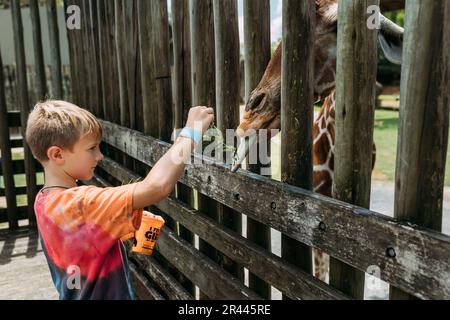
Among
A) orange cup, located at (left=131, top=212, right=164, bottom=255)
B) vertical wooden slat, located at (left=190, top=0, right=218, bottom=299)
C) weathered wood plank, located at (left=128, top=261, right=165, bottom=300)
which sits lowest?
weathered wood plank, located at (left=128, top=261, right=165, bottom=300)

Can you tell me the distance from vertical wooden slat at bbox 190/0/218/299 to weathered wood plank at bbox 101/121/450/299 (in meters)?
0.41

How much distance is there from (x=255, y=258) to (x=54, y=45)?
14.5 feet

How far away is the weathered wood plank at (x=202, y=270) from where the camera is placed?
7.91ft

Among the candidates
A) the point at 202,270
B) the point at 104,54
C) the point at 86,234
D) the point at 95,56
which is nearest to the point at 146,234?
the point at 86,234

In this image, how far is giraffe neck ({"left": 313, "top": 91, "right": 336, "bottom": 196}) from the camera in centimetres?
386

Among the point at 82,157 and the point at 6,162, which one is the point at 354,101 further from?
the point at 6,162

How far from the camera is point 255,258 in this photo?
88.3 inches

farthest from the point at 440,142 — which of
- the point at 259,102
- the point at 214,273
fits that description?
the point at 214,273

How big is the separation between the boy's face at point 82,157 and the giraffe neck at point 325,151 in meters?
2.35

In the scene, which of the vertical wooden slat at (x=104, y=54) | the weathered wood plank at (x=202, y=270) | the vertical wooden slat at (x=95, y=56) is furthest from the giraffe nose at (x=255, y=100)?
the vertical wooden slat at (x=95, y=56)

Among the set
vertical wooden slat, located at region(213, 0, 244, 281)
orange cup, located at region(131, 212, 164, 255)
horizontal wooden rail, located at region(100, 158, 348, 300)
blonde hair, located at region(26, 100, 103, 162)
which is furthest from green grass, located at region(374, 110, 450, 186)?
blonde hair, located at region(26, 100, 103, 162)

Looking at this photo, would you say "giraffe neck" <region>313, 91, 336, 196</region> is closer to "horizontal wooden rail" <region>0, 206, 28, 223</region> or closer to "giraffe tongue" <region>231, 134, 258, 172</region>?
"giraffe tongue" <region>231, 134, 258, 172</region>

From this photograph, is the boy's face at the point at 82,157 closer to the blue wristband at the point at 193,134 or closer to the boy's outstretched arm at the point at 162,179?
the boy's outstretched arm at the point at 162,179

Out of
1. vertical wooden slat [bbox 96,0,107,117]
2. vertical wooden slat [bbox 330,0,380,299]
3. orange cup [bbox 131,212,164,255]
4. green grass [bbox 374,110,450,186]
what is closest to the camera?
vertical wooden slat [bbox 330,0,380,299]
